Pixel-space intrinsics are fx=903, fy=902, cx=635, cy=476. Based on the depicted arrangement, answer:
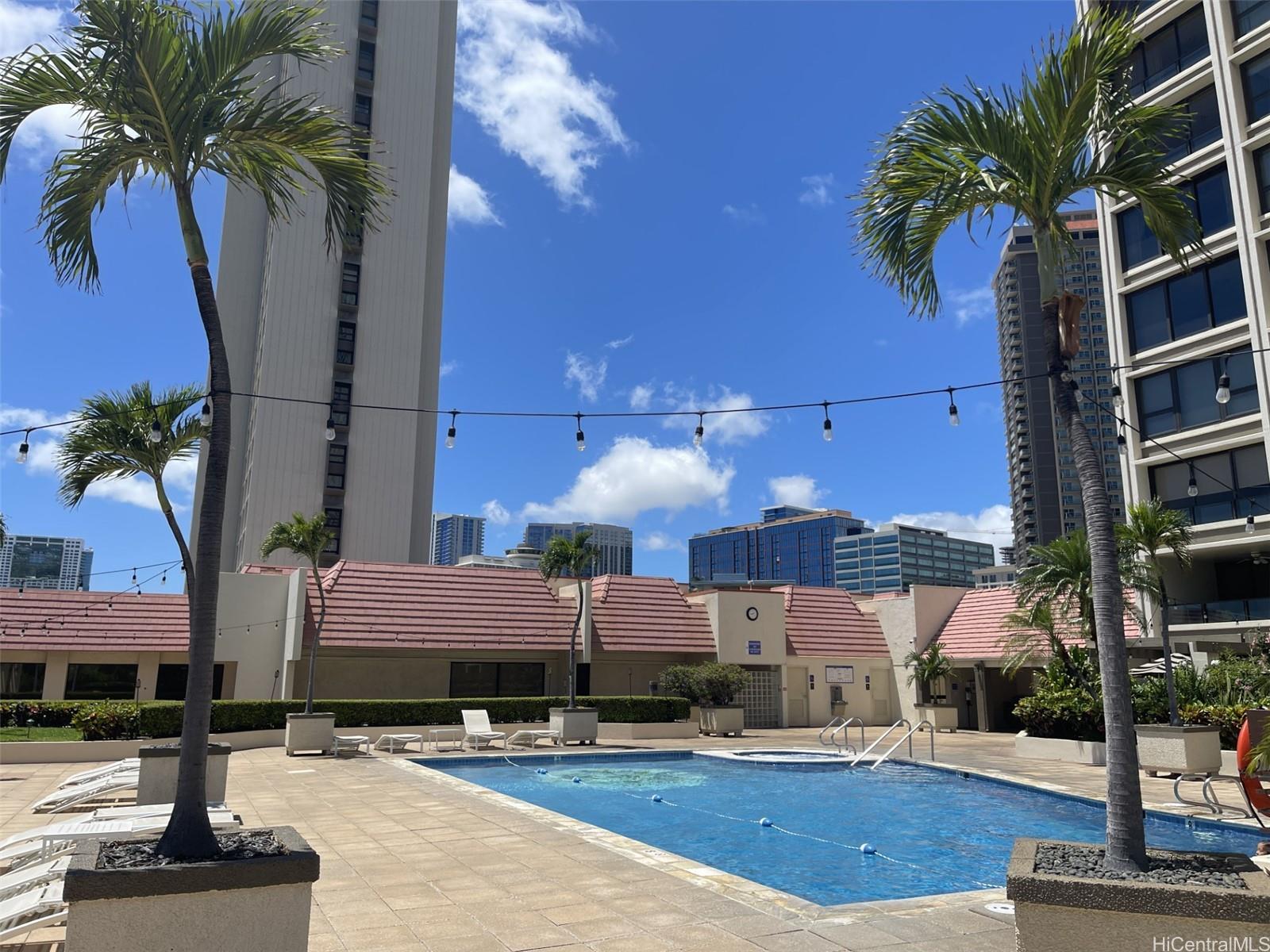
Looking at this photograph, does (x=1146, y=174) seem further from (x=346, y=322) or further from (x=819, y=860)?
(x=346, y=322)

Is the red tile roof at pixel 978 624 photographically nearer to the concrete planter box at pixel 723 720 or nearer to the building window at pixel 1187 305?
the concrete planter box at pixel 723 720

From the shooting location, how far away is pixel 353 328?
5350 cm

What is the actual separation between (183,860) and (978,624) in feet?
98.3

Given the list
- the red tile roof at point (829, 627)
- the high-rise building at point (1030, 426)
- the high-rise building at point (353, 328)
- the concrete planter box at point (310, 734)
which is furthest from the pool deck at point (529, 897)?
the high-rise building at point (1030, 426)

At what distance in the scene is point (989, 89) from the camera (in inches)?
277

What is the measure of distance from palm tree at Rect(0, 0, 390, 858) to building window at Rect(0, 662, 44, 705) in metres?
25.1

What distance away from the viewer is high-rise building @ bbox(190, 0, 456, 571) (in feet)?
167

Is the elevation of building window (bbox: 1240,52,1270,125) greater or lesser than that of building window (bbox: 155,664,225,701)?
greater

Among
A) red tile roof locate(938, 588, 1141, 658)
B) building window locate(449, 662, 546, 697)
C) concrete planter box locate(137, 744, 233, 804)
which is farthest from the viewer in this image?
red tile roof locate(938, 588, 1141, 658)

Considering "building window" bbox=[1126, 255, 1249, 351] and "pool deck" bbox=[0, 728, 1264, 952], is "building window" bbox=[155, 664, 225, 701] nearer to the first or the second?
"pool deck" bbox=[0, 728, 1264, 952]

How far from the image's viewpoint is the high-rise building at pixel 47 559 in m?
60.0

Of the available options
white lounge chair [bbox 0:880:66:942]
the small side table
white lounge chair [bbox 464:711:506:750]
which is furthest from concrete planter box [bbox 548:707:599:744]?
white lounge chair [bbox 0:880:66:942]

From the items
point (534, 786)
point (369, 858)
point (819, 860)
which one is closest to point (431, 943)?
point (369, 858)

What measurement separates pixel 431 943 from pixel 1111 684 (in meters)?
4.84
